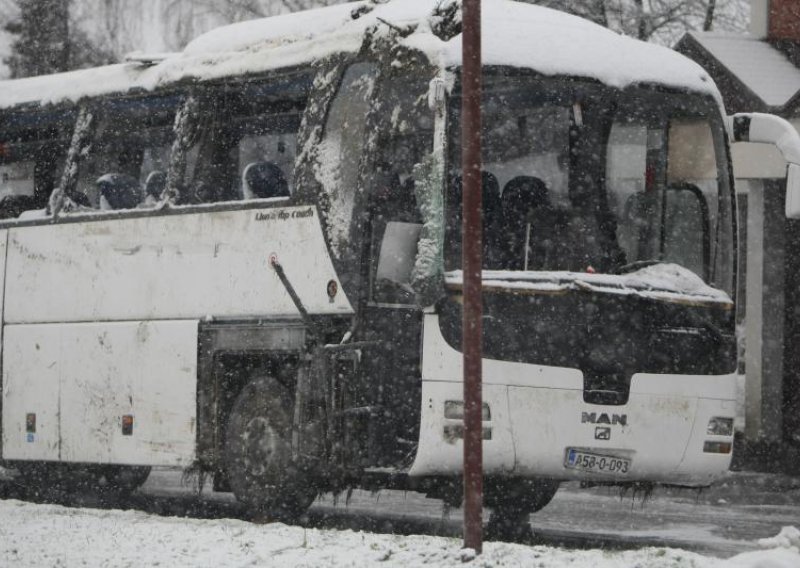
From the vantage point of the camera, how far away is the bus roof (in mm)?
12078

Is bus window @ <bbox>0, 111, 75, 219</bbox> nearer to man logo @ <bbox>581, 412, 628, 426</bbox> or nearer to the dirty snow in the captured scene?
the dirty snow

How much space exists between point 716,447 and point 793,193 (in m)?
1.97

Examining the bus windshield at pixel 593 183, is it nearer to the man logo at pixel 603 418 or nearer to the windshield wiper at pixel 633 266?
the windshield wiper at pixel 633 266

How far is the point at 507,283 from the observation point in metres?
11.7

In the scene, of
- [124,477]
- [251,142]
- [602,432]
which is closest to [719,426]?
[602,432]

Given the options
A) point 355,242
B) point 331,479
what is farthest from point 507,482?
point 355,242

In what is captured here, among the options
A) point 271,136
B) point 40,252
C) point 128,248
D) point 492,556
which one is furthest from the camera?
point 40,252

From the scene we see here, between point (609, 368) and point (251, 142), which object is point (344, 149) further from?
point (609, 368)

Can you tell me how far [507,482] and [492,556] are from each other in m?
3.61

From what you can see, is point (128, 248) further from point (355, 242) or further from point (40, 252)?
point (355, 242)

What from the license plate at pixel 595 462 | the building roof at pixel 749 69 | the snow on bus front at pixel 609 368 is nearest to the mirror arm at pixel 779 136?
the snow on bus front at pixel 609 368

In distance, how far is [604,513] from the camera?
15984 mm

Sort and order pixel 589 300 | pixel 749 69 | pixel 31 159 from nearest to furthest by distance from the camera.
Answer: pixel 589 300, pixel 31 159, pixel 749 69

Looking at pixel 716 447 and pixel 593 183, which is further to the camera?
pixel 716 447
